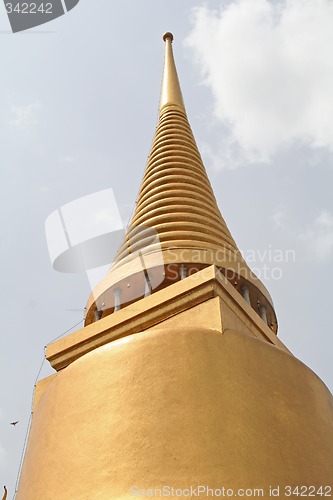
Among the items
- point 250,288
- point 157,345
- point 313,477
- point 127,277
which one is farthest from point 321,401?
point 127,277

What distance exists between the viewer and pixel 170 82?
15.9 metres

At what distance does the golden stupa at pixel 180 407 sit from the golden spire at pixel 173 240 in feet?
0.31

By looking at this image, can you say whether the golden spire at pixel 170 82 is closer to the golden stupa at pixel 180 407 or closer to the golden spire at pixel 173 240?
the golden spire at pixel 173 240

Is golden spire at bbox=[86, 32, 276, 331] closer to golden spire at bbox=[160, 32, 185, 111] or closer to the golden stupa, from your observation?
the golden stupa

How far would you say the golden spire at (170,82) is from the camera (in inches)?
589

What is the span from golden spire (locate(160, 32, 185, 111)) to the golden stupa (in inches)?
269

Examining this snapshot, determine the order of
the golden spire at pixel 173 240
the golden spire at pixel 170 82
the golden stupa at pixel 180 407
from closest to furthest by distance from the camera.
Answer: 1. the golden stupa at pixel 180 407
2. the golden spire at pixel 173 240
3. the golden spire at pixel 170 82

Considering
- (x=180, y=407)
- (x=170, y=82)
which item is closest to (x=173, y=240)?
(x=180, y=407)

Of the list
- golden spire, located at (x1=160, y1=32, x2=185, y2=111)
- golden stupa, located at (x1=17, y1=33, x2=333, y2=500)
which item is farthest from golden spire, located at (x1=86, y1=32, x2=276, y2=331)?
golden spire, located at (x1=160, y1=32, x2=185, y2=111)

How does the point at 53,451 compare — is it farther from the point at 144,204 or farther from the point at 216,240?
the point at 144,204

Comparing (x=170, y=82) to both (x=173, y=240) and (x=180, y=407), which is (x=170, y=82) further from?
(x=180, y=407)

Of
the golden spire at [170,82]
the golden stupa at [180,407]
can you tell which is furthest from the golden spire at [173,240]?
the golden spire at [170,82]

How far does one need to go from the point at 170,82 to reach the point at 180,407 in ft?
36.9

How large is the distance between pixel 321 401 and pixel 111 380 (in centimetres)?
250
